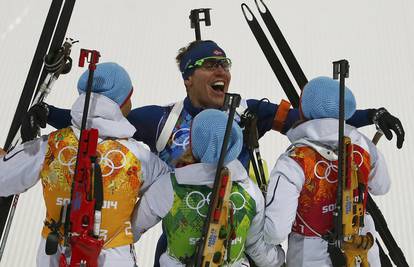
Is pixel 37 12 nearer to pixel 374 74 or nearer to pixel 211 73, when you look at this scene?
pixel 374 74

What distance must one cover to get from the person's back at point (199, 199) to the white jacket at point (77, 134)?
4.0 inches

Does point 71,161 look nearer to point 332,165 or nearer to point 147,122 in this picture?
point 147,122

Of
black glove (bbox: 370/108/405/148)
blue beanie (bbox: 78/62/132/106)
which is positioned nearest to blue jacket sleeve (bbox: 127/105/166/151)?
blue beanie (bbox: 78/62/132/106)

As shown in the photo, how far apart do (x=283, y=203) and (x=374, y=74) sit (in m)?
2.70

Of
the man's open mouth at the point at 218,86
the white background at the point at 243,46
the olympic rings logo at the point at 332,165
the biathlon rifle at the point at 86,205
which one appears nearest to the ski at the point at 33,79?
the biathlon rifle at the point at 86,205

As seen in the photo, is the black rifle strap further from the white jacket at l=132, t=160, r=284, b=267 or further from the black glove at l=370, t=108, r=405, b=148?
the white jacket at l=132, t=160, r=284, b=267

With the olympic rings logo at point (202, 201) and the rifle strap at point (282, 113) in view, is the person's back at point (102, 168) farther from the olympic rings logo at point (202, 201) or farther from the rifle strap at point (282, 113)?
the rifle strap at point (282, 113)

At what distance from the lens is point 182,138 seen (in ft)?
7.19

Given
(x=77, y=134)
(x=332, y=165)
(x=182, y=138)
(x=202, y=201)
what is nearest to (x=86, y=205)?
(x=77, y=134)

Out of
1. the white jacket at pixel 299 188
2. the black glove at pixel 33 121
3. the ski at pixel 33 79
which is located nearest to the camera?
the white jacket at pixel 299 188

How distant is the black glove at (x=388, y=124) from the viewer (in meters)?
2.09

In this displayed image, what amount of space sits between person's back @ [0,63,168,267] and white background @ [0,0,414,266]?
1.86 metres

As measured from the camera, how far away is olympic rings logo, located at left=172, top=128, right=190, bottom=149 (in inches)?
85.6

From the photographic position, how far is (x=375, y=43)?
464 cm
